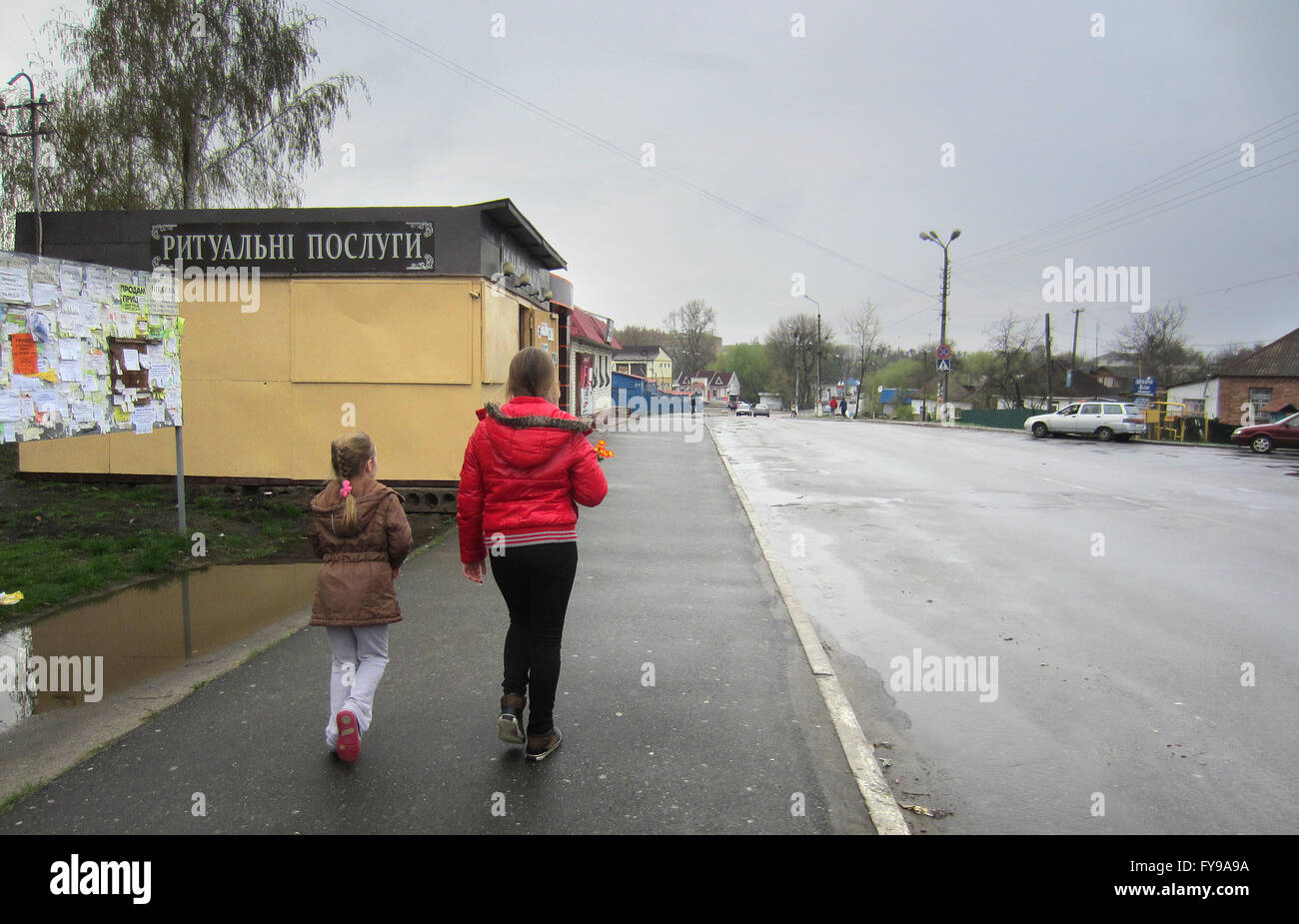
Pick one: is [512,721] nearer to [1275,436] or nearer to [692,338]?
[1275,436]

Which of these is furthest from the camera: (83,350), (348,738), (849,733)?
(83,350)

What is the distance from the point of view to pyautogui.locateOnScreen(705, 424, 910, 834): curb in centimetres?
330

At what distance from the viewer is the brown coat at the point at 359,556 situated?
147 inches

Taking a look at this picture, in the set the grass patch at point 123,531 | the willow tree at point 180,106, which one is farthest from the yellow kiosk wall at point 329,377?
the willow tree at point 180,106

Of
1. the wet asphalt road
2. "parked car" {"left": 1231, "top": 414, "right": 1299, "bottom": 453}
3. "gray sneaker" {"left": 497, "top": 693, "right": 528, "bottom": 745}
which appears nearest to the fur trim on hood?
"gray sneaker" {"left": 497, "top": 693, "right": 528, "bottom": 745}

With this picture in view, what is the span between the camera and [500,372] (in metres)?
11.5

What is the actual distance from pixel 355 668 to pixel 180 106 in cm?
2148

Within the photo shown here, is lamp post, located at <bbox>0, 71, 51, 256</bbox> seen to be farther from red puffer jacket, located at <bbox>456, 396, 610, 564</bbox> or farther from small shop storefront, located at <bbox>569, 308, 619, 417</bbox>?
red puffer jacket, located at <bbox>456, 396, 610, 564</bbox>

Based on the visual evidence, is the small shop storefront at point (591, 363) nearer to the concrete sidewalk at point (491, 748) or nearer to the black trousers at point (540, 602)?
the concrete sidewalk at point (491, 748)

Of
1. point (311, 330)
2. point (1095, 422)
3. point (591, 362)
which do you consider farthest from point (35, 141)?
point (1095, 422)

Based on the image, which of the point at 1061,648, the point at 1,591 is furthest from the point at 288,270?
the point at 1061,648

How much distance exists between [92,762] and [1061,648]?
18.7ft

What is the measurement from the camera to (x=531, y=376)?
372 centimetres

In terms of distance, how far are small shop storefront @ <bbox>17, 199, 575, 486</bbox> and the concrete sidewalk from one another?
465 centimetres
